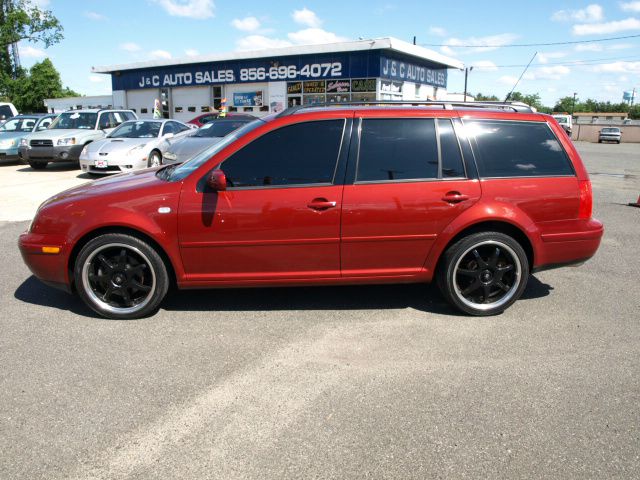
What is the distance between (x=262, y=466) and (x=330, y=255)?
1962 millimetres

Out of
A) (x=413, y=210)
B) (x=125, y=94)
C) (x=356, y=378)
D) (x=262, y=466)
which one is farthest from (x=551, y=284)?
(x=125, y=94)

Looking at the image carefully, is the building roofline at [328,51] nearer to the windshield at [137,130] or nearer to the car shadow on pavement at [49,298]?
the windshield at [137,130]

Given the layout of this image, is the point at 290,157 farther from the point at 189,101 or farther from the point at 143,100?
the point at 143,100

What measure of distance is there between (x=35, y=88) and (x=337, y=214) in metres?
55.1

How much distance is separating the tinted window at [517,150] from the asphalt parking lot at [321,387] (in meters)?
1.22

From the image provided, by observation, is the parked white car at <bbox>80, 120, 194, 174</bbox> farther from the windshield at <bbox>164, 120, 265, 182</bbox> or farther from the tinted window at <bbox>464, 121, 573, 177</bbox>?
the tinted window at <bbox>464, 121, 573, 177</bbox>

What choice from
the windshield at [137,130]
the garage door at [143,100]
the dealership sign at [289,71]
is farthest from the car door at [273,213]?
the garage door at [143,100]

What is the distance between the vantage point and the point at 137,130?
13453 mm

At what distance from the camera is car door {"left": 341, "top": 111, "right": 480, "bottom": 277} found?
4.08 m

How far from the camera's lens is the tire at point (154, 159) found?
41.8 feet

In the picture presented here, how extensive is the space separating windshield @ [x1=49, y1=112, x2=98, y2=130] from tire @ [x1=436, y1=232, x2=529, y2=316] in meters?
14.0

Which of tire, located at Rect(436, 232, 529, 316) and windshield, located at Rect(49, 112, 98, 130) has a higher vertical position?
windshield, located at Rect(49, 112, 98, 130)

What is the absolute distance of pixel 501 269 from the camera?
4316 millimetres

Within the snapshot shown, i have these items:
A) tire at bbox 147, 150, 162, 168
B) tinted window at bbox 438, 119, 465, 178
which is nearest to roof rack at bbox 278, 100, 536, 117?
tinted window at bbox 438, 119, 465, 178
